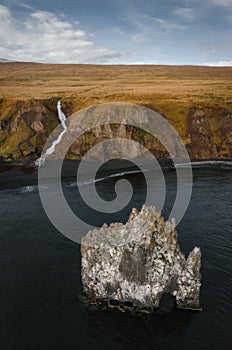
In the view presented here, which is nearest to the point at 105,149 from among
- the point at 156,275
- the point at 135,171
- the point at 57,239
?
the point at 135,171

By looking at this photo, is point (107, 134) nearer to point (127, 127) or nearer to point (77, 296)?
point (127, 127)

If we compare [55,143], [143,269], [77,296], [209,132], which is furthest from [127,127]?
[77,296]

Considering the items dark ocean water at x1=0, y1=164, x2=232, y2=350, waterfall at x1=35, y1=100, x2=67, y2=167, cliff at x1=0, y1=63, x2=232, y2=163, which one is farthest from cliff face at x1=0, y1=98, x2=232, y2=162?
dark ocean water at x1=0, y1=164, x2=232, y2=350

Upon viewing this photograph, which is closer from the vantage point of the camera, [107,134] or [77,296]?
[77,296]

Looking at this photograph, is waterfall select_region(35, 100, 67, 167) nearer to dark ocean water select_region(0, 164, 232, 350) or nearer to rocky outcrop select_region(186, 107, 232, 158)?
dark ocean water select_region(0, 164, 232, 350)

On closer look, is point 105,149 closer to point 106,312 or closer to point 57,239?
point 57,239

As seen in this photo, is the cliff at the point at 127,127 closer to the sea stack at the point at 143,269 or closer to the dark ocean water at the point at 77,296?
the dark ocean water at the point at 77,296

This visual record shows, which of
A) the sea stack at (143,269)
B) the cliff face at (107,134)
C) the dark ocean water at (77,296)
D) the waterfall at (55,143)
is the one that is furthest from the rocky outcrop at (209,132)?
the sea stack at (143,269)
